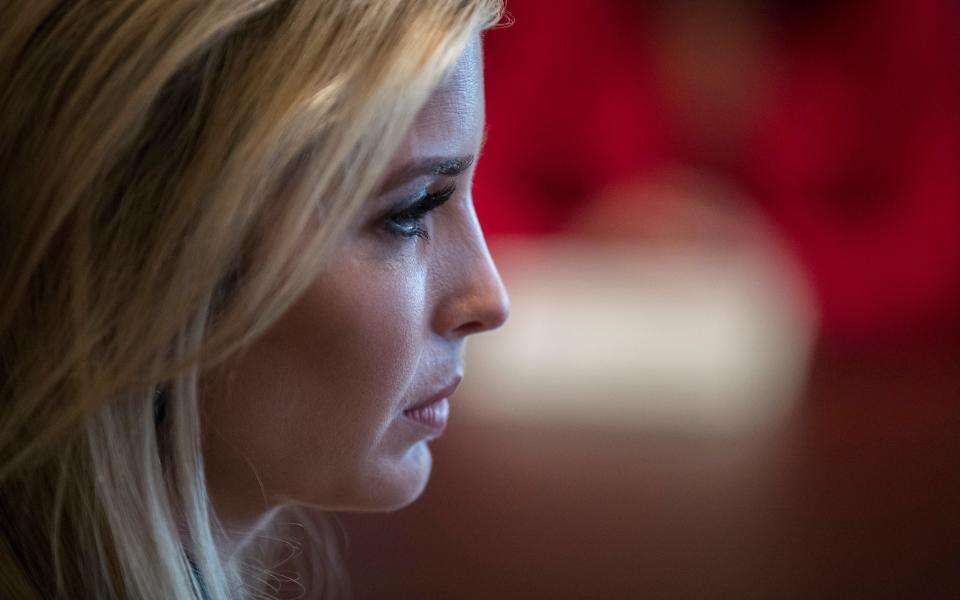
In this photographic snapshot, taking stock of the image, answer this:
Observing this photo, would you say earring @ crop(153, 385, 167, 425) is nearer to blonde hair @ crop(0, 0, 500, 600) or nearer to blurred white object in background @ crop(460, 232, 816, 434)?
blonde hair @ crop(0, 0, 500, 600)

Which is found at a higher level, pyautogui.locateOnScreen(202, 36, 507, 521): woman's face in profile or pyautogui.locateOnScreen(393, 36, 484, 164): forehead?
pyautogui.locateOnScreen(393, 36, 484, 164): forehead

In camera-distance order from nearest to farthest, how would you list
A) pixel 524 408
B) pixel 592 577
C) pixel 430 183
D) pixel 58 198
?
1. pixel 58 198
2. pixel 430 183
3. pixel 592 577
4. pixel 524 408

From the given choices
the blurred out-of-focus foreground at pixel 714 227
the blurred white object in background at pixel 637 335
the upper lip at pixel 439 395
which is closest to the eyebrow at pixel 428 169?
the upper lip at pixel 439 395

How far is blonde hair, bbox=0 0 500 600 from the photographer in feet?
1.93

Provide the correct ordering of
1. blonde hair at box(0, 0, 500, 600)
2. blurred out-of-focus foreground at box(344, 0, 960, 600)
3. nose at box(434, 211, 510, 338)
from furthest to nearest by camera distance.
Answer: blurred out-of-focus foreground at box(344, 0, 960, 600)
nose at box(434, 211, 510, 338)
blonde hair at box(0, 0, 500, 600)

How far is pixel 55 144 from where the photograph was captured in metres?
0.58

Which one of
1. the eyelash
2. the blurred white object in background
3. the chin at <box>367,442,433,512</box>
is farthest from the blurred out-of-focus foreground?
the eyelash

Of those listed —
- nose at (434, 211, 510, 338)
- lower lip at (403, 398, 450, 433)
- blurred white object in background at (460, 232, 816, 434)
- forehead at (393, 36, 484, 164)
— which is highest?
blurred white object in background at (460, 232, 816, 434)

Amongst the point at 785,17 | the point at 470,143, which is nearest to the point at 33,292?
the point at 470,143

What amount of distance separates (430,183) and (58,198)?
23 cm

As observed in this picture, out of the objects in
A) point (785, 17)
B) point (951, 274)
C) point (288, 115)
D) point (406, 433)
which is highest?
point (785, 17)

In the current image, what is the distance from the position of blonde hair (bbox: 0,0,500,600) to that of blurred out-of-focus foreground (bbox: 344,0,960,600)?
1513mm

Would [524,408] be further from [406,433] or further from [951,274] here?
[406,433]

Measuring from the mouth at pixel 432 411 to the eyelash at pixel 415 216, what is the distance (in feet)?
0.40
